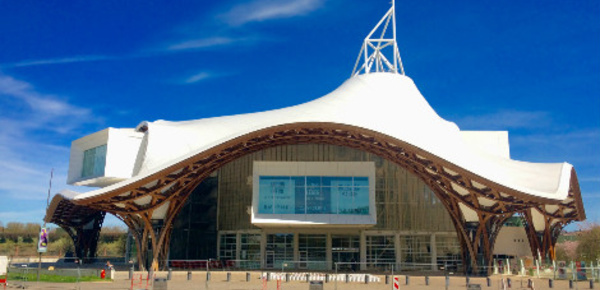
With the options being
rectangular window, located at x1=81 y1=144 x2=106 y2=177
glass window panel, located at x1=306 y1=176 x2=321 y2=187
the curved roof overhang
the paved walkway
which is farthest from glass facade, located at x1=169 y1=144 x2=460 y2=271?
the paved walkway

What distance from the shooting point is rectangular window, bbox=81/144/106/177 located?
150ft

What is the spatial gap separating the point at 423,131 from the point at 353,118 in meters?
5.13

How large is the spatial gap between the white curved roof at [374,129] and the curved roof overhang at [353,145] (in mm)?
347

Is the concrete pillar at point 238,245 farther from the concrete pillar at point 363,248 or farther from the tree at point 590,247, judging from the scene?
the tree at point 590,247

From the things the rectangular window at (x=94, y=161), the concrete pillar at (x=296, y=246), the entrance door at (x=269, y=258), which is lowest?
the entrance door at (x=269, y=258)

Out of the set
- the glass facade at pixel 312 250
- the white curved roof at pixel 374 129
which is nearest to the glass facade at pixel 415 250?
the glass facade at pixel 312 250

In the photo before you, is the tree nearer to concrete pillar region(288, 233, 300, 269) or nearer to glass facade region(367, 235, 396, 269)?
glass facade region(367, 235, 396, 269)

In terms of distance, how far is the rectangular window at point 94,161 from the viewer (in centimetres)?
4572

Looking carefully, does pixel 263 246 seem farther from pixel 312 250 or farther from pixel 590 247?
pixel 590 247

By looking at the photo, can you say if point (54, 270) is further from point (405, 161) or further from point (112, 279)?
point (405, 161)

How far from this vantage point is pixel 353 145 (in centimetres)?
4203

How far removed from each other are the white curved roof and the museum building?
0.48ft

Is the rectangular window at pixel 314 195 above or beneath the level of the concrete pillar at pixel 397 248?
above

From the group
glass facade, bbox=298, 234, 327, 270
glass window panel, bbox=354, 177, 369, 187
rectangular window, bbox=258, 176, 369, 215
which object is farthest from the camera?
glass facade, bbox=298, 234, 327, 270
